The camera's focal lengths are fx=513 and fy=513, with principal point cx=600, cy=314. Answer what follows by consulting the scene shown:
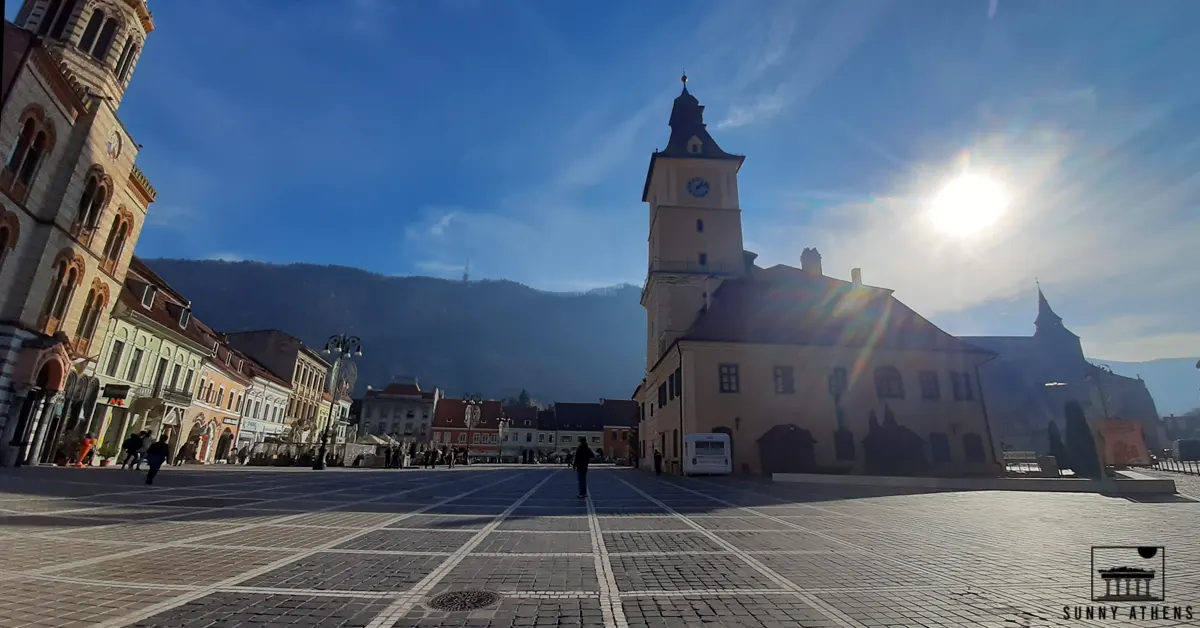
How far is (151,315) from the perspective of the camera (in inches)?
1228

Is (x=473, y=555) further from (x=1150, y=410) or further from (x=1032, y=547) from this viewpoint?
(x=1150, y=410)

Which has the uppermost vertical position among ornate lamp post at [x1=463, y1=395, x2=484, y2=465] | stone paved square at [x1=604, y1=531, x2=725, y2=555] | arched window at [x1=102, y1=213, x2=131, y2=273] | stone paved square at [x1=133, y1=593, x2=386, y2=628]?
arched window at [x1=102, y1=213, x2=131, y2=273]

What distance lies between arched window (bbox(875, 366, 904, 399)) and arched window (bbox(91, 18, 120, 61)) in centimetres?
4912

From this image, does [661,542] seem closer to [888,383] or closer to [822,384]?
[822,384]

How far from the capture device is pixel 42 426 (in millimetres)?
22297

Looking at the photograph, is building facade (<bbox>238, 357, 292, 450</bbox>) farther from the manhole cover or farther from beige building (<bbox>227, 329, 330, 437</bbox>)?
the manhole cover

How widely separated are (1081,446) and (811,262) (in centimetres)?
→ 2266

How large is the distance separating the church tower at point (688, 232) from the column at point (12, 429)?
34995 millimetres

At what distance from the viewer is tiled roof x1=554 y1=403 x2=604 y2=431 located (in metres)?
93.1

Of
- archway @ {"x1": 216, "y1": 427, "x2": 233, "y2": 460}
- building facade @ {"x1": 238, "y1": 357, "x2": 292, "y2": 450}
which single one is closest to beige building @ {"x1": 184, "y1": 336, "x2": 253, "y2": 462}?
archway @ {"x1": 216, "y1": 427, "x2": 233, "y2": 460}

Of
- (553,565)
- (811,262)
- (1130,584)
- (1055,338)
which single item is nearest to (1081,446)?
(811,262)

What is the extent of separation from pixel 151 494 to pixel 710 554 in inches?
586

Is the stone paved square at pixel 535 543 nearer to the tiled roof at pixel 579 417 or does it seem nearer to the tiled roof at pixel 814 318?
the tiled roof at pixel 814 318

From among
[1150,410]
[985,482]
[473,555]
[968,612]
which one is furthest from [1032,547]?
[1150,410]
